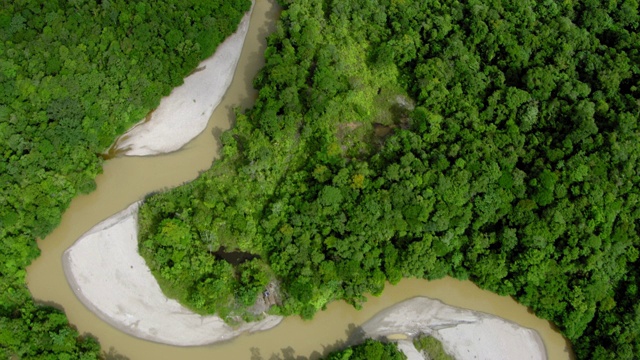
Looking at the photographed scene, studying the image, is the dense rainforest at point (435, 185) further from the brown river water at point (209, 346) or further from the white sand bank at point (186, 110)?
the white sand bank at point (186, 110)

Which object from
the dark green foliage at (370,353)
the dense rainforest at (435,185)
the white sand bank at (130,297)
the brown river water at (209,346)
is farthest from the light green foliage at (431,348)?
the white sand bank at (130,297)

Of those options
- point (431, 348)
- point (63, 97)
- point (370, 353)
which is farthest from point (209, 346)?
point (63, 97)

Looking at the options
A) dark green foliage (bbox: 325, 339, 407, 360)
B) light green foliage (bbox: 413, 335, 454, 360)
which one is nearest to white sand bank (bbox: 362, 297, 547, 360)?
light green foliage (bbox: 413, 335, 454, 360)

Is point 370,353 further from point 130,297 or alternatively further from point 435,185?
point 130,297

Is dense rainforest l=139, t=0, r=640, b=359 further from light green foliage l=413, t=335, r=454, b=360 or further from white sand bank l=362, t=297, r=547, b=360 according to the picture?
light green foliage l=413, t=335, r=454, b=360

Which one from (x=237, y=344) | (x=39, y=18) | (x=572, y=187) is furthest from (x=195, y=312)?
(x=572, y=187)

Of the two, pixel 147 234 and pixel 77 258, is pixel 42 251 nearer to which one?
pixel 77 258
